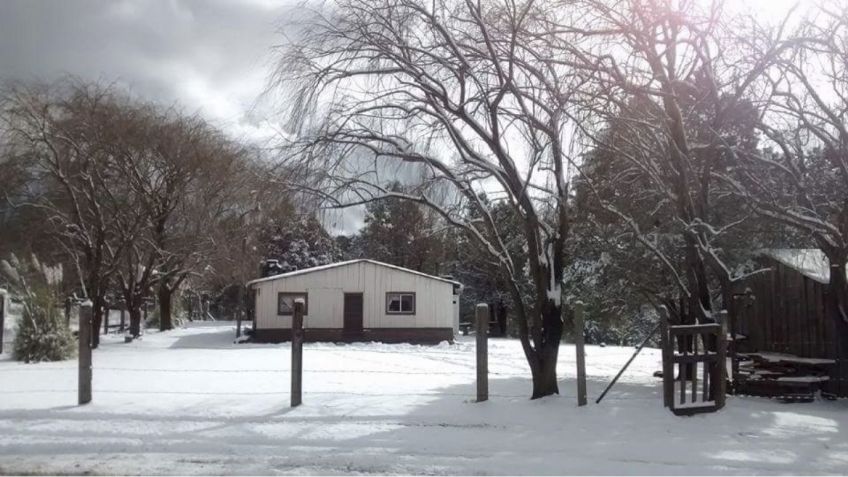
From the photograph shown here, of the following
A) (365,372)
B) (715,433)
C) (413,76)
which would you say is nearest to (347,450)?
(715,433)

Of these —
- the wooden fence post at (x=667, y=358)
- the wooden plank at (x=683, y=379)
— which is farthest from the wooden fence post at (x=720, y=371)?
the wooden fence post at (x=667, y=358)

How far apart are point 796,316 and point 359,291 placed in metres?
22.1

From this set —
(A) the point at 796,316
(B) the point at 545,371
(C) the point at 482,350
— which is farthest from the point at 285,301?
(A) the point at 796,316

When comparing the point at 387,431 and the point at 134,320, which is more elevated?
the point at 134,320

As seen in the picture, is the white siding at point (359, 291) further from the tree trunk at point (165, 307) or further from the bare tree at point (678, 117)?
the bare tree at point (678, 117)

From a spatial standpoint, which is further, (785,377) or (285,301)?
(285,301)

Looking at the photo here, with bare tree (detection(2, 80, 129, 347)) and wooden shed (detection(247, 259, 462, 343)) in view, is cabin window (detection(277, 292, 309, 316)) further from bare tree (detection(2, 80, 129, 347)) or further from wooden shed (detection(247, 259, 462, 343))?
bare tree (detection(2, 80, 129, 347))

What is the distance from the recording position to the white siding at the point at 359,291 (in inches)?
1267

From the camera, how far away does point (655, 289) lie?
1510 cm

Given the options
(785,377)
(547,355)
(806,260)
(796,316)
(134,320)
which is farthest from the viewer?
(134,320)

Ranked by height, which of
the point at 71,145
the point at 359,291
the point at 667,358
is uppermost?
the point at 71,145

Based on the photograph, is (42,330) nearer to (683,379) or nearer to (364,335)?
(364,335)

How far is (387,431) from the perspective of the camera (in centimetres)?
858

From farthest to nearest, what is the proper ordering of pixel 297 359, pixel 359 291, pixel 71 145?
pixel 359 291, pixel 71 145, pixel 297 359
